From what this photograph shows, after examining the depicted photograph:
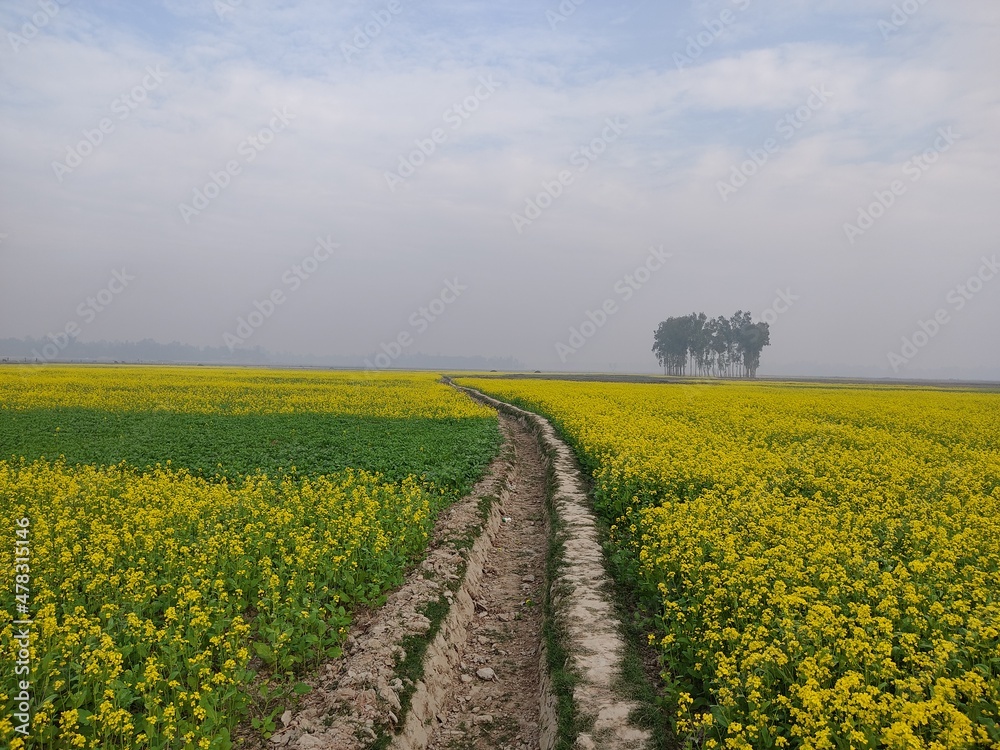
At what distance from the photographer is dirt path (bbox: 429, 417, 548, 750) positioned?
5852 millimetres

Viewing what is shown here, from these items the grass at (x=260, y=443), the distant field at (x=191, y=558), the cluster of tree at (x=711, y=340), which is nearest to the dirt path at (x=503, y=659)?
the distant field at (x=191, y=558)

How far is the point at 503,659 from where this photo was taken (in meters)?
7.24

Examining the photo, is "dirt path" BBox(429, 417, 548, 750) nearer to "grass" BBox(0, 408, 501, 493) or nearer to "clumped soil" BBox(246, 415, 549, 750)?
"clumped soil" BBox(246, 415, 549, 750)

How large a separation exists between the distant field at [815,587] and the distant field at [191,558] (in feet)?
13.1

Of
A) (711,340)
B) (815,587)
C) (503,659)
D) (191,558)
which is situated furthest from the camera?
(711,340)

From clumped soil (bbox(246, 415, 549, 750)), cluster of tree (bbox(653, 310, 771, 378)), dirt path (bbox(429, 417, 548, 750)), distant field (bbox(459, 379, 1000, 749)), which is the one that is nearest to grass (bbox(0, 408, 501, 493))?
dirt path (bbox(429, 417, 548, 750))

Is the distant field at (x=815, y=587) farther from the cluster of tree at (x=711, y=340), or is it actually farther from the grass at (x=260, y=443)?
the cluster of tree at (x=711, y=340)

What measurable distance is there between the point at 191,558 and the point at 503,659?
14.9 feet

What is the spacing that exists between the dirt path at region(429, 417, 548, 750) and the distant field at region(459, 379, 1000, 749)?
156 cm

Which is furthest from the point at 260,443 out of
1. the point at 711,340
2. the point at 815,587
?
the point at 711,340

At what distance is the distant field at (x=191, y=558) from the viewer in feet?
16.0

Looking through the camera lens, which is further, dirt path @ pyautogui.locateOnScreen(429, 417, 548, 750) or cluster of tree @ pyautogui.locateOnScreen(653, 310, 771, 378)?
cluster of tree @ pyautogui.locateOnScreen(653, 310, 771, 378)

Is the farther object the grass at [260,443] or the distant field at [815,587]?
the grass at [260,443]

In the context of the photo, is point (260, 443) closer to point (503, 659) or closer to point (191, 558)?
point (191, 558)
